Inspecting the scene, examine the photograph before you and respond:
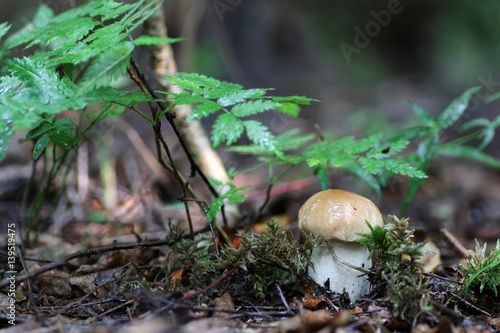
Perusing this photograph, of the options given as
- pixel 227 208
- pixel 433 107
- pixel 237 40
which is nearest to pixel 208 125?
pixel 237 40

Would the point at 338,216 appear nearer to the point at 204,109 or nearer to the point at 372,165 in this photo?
the point at 372,165

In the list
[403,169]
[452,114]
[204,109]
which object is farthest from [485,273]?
[204,109]

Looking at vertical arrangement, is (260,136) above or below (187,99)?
below

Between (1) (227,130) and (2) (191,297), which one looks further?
(2) (191,297)

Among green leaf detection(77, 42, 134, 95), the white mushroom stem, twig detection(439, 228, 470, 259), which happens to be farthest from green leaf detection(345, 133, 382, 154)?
green leaf detection(77, 42, 134, 95)

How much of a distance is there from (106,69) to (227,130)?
54 centimetres

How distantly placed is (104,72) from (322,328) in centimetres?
130

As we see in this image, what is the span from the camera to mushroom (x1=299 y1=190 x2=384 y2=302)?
196 cm

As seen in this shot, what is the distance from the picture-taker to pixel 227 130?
1616 mm

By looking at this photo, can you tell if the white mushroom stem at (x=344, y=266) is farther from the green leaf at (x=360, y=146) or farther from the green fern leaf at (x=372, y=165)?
the green leaf at (x=360, y=146)

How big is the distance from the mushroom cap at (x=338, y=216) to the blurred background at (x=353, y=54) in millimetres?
4238

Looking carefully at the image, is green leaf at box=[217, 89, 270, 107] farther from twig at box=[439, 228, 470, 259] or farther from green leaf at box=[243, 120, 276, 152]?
twig at box=[439, 228, 470, 259]

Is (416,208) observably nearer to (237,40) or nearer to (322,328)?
(322,328)

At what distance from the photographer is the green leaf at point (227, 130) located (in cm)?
158
